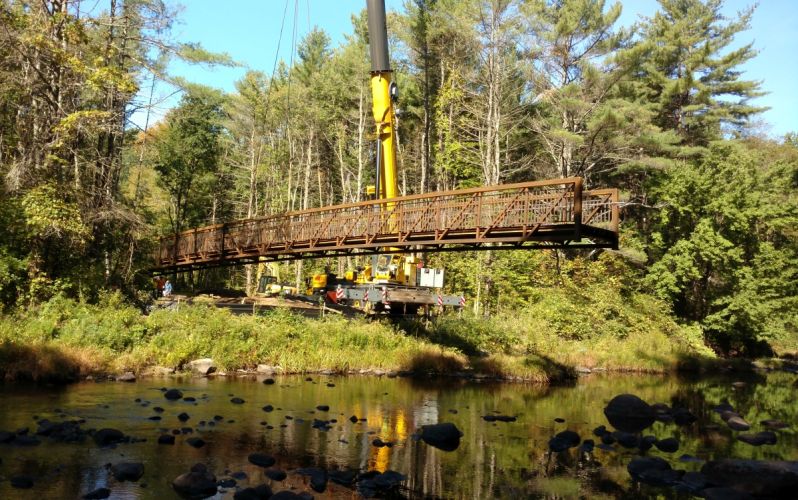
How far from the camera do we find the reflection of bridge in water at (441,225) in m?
14.7

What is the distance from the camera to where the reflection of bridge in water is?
14.7 m

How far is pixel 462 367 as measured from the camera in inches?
854

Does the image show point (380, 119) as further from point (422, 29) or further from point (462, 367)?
point (422, 29)

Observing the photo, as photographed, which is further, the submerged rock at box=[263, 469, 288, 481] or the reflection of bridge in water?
the reflection of bridge in water

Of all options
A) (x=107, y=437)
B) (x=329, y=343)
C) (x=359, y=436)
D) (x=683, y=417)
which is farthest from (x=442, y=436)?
(x=329, y=343)

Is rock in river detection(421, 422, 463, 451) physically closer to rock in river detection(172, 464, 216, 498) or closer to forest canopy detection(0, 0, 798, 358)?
rock in river detection(172, 464, 216, 498)

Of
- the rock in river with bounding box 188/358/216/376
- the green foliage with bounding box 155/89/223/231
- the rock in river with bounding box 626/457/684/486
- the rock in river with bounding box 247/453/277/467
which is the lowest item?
the rock in river with bounding box 626/457/684/486

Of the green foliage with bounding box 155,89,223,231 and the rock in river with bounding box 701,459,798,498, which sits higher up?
the green foliage with bounding box 155,89,223,231

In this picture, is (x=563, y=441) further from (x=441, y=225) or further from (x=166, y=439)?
(x=441, y=225)

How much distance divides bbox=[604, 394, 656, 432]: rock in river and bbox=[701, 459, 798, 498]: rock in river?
186 inches

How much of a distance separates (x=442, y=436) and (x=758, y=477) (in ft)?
16.5

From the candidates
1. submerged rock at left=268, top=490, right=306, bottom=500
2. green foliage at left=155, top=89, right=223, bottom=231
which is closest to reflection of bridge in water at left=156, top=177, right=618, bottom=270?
submerged rock at left=268, top=490, right=306, bottom=500

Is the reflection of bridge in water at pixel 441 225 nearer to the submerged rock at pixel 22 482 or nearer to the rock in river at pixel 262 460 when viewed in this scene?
the rock in river at pixel 262 460

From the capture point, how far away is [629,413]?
574 inches
